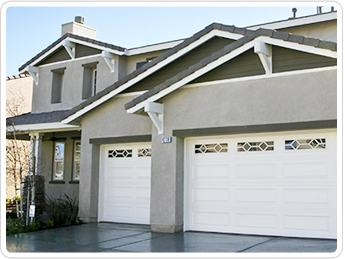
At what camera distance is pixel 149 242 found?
9.21m

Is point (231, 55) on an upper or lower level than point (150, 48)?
lower

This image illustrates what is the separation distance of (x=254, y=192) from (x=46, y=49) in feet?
33.4

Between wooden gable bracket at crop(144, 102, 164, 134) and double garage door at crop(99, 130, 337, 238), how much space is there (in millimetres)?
833

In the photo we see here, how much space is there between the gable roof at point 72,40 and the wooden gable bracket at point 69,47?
0.15 meters

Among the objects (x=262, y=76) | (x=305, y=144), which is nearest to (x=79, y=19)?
(x=262, y=76)

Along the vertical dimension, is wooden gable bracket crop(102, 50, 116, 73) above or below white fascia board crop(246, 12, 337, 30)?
below

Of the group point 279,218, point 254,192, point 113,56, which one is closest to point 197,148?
point 254,192

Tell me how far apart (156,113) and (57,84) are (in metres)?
7.08

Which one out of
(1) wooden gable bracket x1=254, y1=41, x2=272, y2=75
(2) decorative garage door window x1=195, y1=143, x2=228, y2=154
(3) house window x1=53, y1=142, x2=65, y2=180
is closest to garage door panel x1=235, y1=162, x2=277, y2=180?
(2) decorative garage door window x1=195, y1=143, x2=228, y2=154

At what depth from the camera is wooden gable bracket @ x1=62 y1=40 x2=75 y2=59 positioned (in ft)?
52.0

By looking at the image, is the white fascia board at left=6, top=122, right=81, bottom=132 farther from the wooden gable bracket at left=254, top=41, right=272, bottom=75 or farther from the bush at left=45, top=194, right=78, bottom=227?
the wooden gable bracket at left=254, top=41, right=272, bottom=75

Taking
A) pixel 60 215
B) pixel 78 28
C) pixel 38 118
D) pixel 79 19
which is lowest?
pixel 60 215

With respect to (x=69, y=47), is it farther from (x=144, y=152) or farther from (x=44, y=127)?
(x=144, y=152)

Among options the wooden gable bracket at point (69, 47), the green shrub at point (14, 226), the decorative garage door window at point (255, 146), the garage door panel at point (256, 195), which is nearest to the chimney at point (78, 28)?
the wooden gable bracket at point (69, 47)
